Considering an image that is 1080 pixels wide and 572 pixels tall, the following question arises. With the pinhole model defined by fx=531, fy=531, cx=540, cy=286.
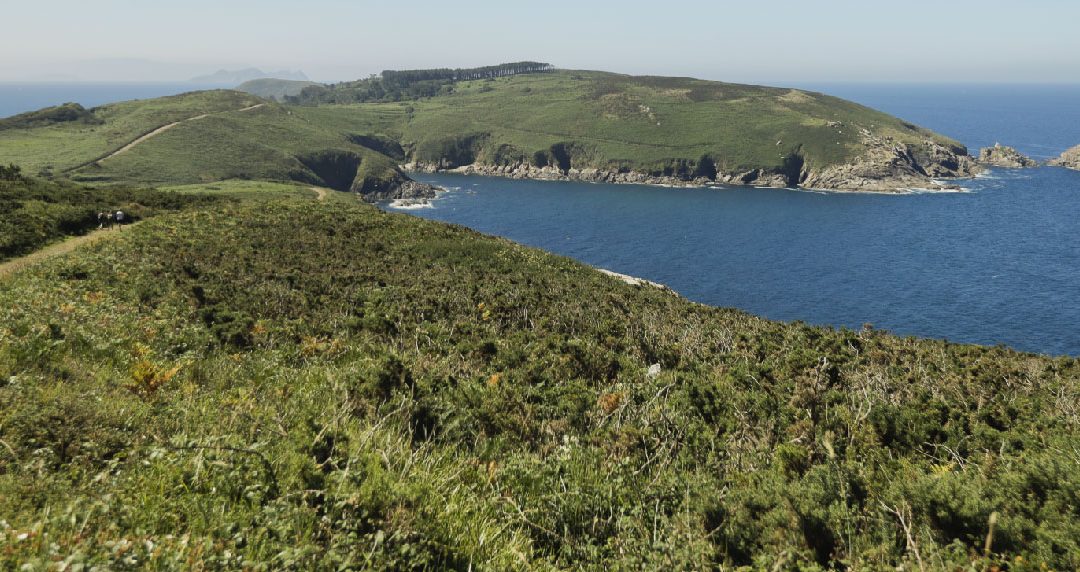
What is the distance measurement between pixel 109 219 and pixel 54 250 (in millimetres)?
11480

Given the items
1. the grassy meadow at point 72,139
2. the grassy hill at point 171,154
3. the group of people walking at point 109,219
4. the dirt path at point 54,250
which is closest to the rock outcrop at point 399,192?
the grassy hill at point 171,154

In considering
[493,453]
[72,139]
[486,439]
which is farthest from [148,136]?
[493,453]

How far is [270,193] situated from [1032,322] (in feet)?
464

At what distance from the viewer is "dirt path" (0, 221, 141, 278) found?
26734 mm

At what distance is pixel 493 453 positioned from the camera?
973 centimetres

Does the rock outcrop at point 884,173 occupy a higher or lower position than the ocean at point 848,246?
higher

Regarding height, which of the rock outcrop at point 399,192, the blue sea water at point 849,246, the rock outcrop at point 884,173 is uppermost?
the rock outcrop at point 884,173

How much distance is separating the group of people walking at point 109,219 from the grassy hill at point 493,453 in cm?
2260

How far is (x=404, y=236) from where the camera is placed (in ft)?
160

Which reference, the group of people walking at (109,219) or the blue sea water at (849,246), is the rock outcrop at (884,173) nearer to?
the blue sea water at (849,246)

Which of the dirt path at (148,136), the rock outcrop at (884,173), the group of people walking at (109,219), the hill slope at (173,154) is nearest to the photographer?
the group of people walking at (109,219)

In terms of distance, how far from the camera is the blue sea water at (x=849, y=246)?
3206 inches

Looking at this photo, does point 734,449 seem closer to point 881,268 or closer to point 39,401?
point 39,401

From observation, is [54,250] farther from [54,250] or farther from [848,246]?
[848,246]
